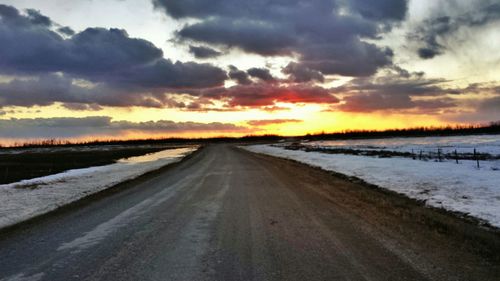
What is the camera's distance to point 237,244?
7289mm

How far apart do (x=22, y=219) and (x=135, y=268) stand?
21.4 ft

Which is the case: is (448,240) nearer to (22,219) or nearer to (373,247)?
(373,247)

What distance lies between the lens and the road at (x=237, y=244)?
5738mm

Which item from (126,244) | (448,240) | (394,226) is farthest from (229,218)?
(448,240)

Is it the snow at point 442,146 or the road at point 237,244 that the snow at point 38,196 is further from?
the snow at point 442,146

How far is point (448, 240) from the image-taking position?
7.73 meters

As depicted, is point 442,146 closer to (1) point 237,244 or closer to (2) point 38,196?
(2) point 38,196

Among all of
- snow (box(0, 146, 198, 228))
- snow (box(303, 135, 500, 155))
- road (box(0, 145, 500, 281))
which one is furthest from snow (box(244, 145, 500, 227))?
snow (box(303, 135, 500, 155))

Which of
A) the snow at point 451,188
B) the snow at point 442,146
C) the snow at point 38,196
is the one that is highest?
the snow at point 442,146

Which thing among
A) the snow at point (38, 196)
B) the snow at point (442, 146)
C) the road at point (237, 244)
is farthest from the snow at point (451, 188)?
the snow at point (442, 146)

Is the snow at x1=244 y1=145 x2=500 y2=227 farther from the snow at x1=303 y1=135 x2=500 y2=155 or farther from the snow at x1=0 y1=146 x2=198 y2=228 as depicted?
the snow at x1=303 y1=135 x2=500 y2=155

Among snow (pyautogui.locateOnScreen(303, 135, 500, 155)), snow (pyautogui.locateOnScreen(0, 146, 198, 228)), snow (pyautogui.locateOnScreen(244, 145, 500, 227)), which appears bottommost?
snow (pyautogui.locateOnScreen(0, 146, 198, 228))

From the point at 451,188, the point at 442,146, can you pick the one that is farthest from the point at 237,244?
the point at 442,146

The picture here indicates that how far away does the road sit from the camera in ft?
18.8
